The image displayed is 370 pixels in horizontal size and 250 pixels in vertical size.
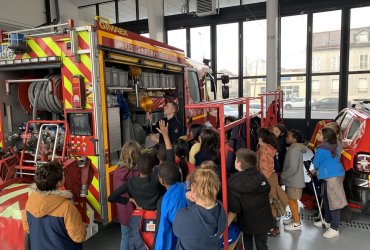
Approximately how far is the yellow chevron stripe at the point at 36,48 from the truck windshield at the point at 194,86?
10.6 ft

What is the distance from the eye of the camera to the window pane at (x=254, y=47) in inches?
415

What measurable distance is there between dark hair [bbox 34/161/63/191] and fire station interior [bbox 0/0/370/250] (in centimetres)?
76

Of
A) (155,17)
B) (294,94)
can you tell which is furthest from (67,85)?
(294,94)

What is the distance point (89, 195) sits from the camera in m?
3.19

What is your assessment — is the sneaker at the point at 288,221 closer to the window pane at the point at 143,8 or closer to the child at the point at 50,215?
the child at the point at 50,215

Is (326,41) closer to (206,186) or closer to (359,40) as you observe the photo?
(359,40)

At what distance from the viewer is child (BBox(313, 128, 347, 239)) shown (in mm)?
3473

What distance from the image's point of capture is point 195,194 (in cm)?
200

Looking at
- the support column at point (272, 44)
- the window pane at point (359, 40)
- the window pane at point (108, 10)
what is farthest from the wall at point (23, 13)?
the window pane at point (359, 40)

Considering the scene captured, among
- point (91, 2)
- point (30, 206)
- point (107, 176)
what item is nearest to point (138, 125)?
point (107, 176)

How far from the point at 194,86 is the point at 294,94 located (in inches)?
214

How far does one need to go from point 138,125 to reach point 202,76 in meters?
2.71

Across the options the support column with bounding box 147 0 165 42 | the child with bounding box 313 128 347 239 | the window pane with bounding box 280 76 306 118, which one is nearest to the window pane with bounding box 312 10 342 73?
the window pane with bounding box 280 76 306 118

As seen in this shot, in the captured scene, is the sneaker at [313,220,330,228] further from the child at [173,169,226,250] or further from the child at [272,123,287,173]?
the child at [173,169,226,250]
